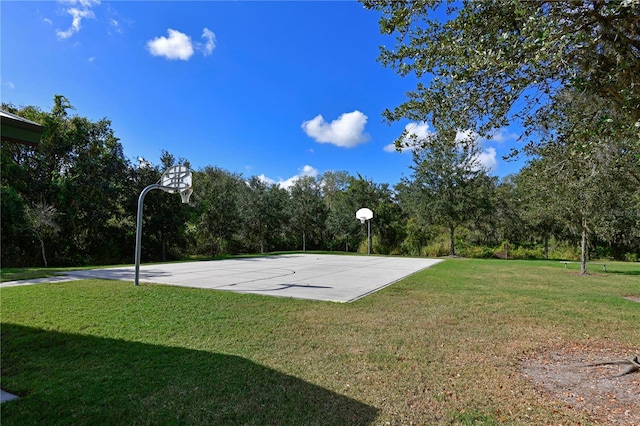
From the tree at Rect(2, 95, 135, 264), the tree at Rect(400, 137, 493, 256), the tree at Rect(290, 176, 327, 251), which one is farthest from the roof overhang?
the tree at Rect(290, 176, 327, 251)

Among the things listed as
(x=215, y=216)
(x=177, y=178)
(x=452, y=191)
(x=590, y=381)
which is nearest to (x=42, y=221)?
(x=177, y=178)

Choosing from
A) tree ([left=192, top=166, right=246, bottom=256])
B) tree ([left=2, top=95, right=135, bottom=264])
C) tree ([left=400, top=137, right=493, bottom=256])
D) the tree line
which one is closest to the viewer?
the tree line

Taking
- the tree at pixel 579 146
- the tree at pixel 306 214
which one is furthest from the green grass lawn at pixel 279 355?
the tree at pixel 306 214

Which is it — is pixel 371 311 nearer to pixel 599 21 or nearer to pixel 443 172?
pixel 599 21

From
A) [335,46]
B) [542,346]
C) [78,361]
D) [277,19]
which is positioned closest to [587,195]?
[542,346]

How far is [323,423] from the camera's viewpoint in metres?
2.44

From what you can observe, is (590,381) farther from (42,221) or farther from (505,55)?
(42,221)

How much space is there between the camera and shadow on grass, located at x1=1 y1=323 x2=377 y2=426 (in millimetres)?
2504

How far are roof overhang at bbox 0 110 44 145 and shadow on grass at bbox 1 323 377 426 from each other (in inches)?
91.5

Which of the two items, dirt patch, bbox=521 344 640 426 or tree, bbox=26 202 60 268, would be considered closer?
dirt patch, bbox=521 344 640 426

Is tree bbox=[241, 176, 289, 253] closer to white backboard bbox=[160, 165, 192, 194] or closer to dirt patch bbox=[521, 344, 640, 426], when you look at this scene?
white backboard bbox=[160, 165, 192, 194]

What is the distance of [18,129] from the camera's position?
3125 mm

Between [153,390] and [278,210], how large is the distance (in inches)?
1004

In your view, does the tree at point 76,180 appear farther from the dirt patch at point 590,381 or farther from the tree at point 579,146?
the dirt patch at point 590,381
